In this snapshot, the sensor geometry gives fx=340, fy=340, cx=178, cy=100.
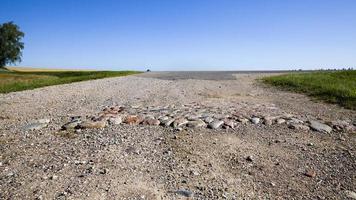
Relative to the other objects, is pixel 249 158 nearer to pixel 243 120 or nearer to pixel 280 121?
pixel 243 120

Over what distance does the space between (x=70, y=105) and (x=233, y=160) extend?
7.13 m

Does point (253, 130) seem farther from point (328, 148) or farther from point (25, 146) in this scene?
point (25, 146)

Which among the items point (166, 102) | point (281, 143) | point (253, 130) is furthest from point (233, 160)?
point (166, 102)

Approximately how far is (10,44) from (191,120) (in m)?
82.9

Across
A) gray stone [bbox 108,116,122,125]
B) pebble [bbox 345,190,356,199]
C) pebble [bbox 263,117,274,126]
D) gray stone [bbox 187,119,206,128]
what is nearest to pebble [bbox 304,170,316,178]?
pebble [bbox 345,190,356,199]

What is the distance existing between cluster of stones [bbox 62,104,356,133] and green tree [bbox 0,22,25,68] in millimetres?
80168

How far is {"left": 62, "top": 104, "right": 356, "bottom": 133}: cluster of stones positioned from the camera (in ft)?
26.2

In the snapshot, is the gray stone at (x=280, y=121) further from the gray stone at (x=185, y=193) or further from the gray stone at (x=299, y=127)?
the gray stone at (x=185, y=193)

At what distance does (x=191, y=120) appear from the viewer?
8.46m

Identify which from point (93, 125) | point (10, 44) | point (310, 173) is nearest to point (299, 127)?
point (310, 173)

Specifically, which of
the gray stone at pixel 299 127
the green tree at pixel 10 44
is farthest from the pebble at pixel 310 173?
the green tree at pixel 10 44

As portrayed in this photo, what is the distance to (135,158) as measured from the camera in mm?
5812

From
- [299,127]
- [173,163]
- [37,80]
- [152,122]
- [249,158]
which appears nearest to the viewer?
[173,163]

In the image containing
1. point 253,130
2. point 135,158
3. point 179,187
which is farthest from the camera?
point 253,130
